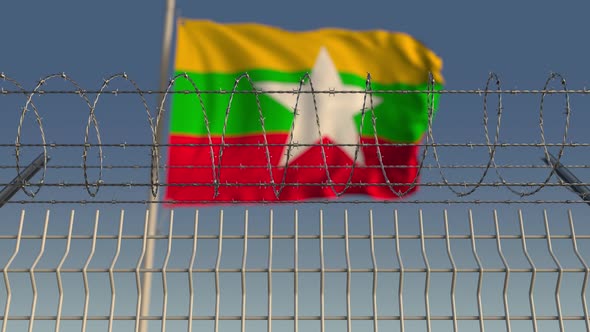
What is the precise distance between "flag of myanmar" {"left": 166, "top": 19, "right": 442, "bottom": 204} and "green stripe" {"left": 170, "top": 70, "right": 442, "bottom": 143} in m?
0.02

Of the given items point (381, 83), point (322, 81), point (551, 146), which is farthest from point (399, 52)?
point (551, 146)

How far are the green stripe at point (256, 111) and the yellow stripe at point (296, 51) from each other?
0.20m

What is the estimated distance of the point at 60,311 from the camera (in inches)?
239

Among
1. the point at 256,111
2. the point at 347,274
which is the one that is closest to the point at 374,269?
the point at 347,274

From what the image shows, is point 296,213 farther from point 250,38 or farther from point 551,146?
point 250,38

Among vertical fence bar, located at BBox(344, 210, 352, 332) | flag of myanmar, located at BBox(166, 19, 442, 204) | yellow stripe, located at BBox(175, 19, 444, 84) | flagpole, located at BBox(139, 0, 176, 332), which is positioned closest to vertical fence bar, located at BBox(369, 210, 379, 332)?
vertical fence bar, located at BBox(344, 210, 352, 332)

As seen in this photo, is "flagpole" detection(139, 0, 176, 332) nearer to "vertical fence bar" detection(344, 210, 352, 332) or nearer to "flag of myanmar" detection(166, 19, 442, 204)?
"flag of myanmar" detection(166, 19, 442, 204)

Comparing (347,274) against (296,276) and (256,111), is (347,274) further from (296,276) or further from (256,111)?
(256,111)

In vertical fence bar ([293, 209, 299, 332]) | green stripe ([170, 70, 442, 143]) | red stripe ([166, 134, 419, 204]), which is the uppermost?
green stripe ([170, 70, 442, 143])

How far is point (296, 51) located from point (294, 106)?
1386 millimetres

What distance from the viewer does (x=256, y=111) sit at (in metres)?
13.0

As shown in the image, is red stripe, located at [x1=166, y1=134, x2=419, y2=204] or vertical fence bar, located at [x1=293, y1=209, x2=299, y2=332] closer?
vertical fence bar, located at [x1=293, y1=209, x2=299, y2=332]

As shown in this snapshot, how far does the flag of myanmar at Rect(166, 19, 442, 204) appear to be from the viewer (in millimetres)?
12672

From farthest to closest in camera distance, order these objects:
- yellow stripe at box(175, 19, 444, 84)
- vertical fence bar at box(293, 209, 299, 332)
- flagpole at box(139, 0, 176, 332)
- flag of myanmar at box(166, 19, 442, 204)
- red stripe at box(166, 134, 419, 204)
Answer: yellow stripe at box(175, 19, 444, 84), flag of myanmar at box(166, 19, 442, 204), red stripe at box(166, 134, 419, 204), flagpole at box(139, 0, 176, 332), vertical fence bar at box(293, 209, 299, 332)
